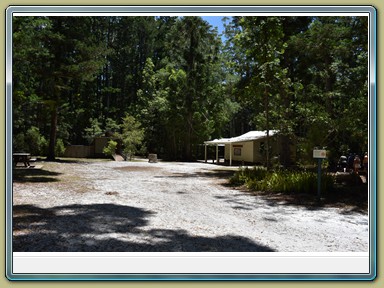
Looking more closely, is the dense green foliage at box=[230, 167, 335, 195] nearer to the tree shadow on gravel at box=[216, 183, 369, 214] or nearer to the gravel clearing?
the tree shadow on gravel at box=[216, 183, 369, 214]

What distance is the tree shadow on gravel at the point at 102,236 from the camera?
15.0 feet

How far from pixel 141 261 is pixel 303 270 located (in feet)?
6.07

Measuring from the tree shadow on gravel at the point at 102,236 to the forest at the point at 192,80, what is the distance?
1796 millimetres

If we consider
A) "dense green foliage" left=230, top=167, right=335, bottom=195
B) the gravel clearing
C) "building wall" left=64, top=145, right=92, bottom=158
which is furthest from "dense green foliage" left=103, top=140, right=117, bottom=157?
the gravel clearing

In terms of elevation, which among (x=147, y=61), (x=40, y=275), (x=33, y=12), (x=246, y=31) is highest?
(x=147, y=61)

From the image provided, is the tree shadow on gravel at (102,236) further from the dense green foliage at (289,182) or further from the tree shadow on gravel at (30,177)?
the dense green foliage at (289,182)

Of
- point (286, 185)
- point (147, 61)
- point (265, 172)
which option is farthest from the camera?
point (147, 61)

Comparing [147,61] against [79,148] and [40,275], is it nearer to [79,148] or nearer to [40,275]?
[79,148]

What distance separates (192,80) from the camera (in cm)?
2912

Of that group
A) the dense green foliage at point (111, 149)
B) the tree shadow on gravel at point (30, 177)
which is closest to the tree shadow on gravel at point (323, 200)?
the tree shadow on gravel at point (30, 177)

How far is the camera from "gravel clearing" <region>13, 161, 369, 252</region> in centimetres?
475

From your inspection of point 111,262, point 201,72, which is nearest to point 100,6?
point 111,262

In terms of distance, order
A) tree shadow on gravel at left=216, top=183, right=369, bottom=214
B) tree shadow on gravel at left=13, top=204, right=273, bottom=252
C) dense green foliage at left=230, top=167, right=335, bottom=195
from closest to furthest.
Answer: tree shadow on gravel at left=13, top=204, right=273, bottom=252 < tree shadow on gravel at left=216, top=183, right=369, bottom=214 < dense green foliage at left=230, top=167, right=335, bottom=195

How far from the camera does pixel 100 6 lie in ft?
13.7
